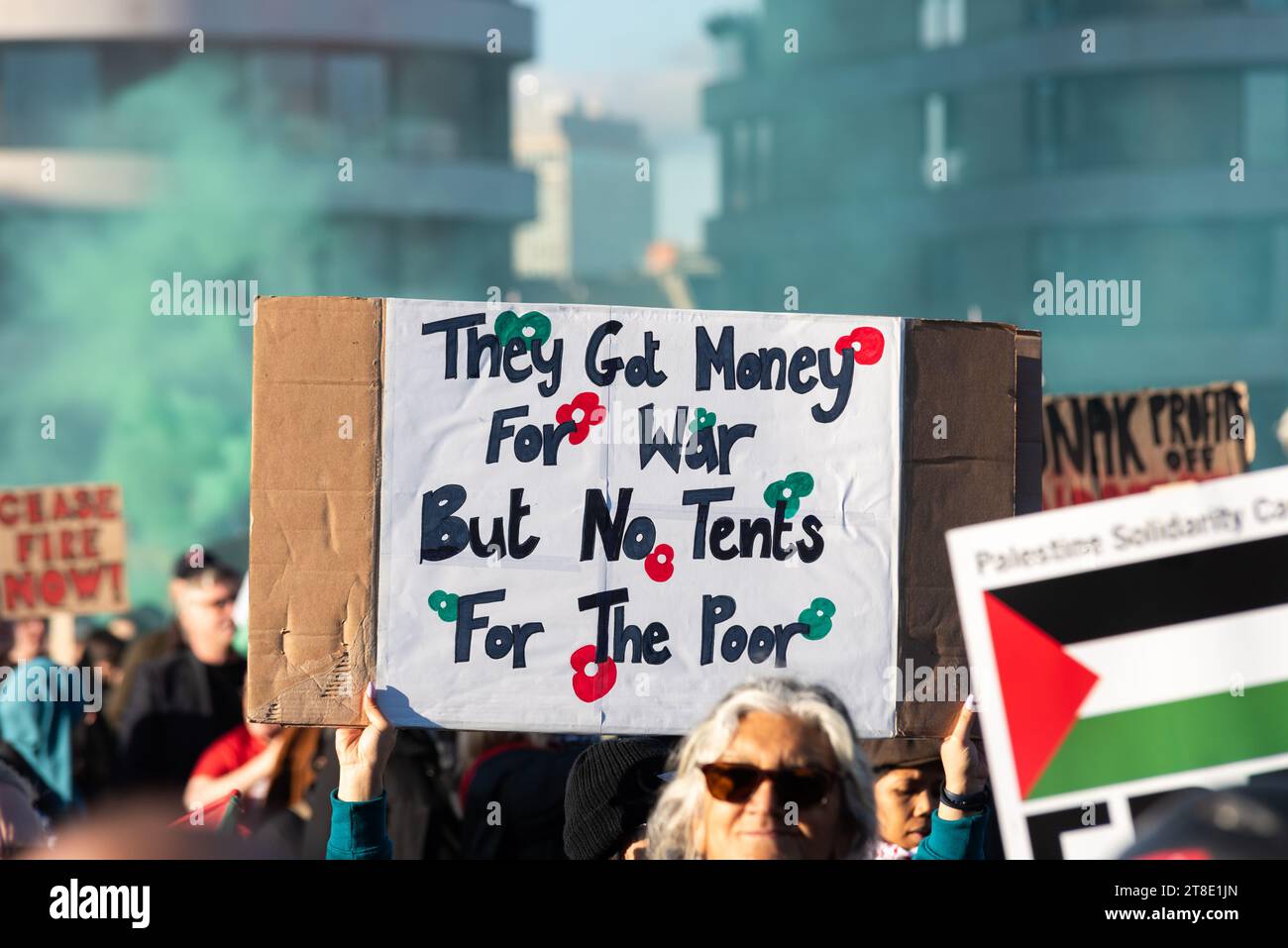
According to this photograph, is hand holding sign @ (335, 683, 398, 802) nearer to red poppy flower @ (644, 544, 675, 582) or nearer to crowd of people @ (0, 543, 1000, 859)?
crowd of people @ (0, 543, 1000, 859)

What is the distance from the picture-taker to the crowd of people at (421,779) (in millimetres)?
3090

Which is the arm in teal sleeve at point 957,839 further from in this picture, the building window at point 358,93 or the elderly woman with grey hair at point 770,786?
the building window at point 358,93

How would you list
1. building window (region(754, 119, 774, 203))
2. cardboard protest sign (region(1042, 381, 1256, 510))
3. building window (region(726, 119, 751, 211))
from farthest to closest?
building window (region(726, 119, 751, 211)), building window (region(754, 119, 774, 203)), cardboard protest sign (region(1042, 381, 1256, 510))

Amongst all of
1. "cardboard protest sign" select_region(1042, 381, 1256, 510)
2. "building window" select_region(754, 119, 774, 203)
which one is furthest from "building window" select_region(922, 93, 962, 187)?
"cardboard protest sign" select_region(1042, 381, 1256, 510)

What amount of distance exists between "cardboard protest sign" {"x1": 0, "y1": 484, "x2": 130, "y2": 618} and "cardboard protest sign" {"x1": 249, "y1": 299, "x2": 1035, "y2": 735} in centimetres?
533

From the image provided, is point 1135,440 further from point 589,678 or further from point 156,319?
point 156,319

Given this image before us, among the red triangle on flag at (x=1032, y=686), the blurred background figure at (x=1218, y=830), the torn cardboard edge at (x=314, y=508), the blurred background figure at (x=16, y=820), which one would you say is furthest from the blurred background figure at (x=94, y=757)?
the blurred background figure at (x=1218, y=830)

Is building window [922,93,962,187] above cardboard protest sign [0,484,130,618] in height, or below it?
above

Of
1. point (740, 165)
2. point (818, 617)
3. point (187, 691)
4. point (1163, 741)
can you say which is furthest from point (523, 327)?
point (740, 165)

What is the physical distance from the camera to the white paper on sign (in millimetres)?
3596

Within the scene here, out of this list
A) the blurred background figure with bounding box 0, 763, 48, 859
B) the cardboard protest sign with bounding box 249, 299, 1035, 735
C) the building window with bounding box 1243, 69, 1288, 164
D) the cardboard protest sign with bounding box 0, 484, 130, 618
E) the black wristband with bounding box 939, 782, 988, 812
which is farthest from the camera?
the building window with bounding box 1243, 69, 1288, 164
